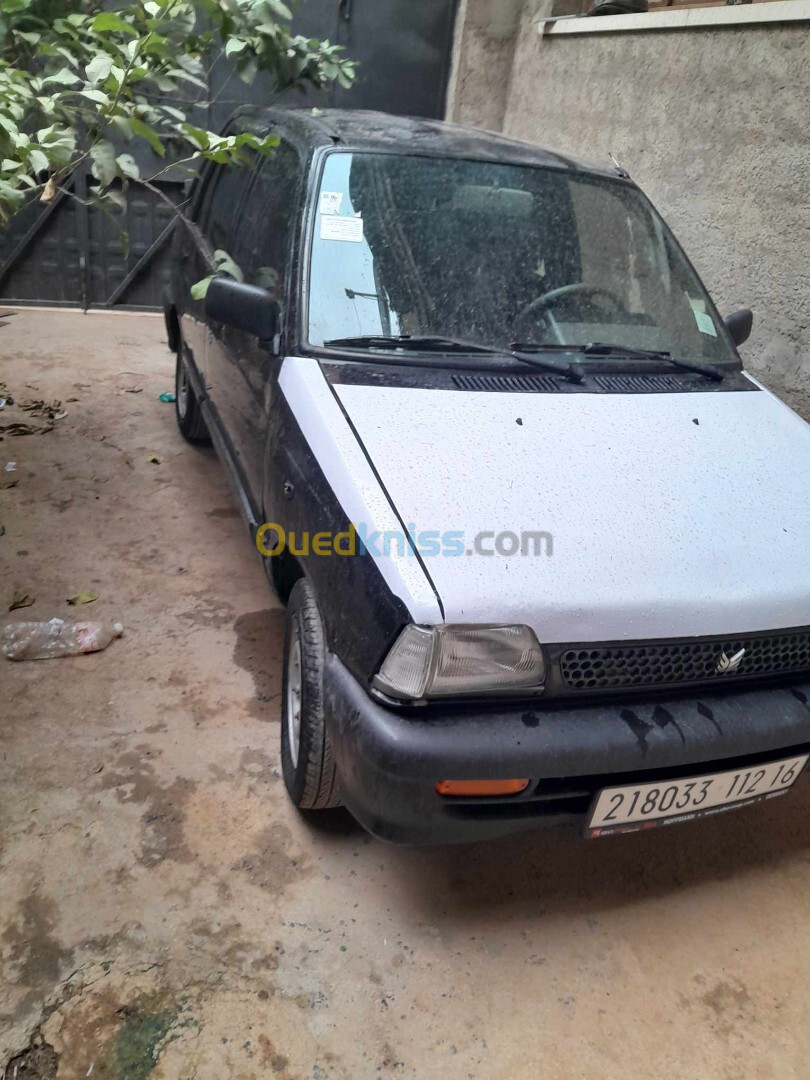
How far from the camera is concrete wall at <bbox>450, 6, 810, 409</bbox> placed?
4.08 m

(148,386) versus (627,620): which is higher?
(627,620)

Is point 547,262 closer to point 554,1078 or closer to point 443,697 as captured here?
point 443,697

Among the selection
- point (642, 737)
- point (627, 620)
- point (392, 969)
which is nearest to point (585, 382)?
point (627, 620)

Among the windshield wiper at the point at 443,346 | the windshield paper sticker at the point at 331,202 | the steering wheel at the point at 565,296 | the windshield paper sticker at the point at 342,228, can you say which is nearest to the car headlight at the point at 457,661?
the windshield wiper at the point at 443,346

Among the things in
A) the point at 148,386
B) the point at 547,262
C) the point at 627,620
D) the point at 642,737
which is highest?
the point at 547,262

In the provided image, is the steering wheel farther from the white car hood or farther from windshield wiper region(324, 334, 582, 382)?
the white car hood

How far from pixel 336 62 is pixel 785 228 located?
2468 millimetres

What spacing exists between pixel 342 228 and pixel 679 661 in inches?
64.4

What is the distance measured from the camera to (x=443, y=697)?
5.58 feet

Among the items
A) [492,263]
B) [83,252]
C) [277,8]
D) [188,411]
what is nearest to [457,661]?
[492,263]

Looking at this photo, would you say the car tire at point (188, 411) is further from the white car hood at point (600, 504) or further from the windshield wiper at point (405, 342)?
A: the white car hood at point (600, 504)

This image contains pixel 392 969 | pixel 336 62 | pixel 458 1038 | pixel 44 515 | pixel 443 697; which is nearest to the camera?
pixel 443 697

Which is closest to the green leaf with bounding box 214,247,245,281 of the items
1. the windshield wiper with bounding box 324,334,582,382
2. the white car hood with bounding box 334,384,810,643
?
the windshield wiper with bounding box 324,334,582,382

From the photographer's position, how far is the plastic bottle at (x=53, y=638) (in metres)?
2.94
